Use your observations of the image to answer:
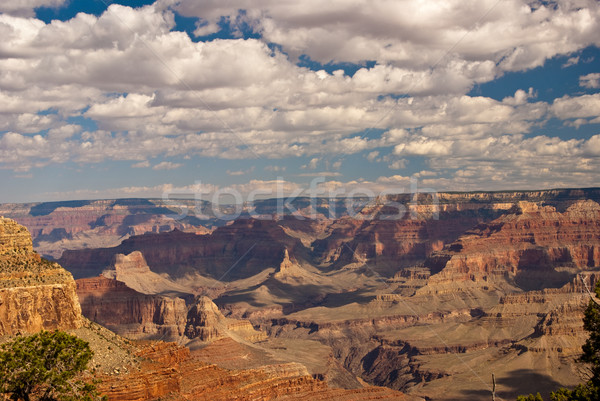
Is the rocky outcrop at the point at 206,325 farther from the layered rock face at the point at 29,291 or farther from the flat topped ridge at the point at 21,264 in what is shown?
the layered rock face at the point at 29,291

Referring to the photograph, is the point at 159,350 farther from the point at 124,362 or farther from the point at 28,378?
the point at 28,378

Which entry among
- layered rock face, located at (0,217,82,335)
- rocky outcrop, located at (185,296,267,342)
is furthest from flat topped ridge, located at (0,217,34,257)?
rocky outcrop, located at (185,296,267,342)

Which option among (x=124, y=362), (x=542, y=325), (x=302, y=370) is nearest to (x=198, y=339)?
(x=302, y=370)

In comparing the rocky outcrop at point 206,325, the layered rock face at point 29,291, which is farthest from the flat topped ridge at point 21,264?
the rocky outcrop at point 206,325

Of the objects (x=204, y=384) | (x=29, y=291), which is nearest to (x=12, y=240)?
(x=29, y=291)

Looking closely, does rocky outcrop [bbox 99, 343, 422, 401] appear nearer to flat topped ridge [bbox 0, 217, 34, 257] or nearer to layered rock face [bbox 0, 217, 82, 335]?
layered rock face [bbox 0, 217, 82, 335]

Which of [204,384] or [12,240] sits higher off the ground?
[12,240]

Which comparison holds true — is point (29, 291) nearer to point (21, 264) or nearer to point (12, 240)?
point (21, 264)

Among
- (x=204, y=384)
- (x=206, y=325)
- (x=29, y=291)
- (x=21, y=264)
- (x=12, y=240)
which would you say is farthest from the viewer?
(x=206, y=325)
